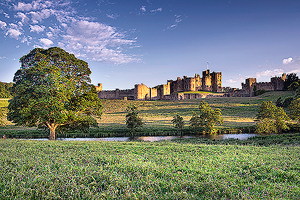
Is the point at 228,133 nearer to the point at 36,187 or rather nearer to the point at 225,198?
the point at 225,198

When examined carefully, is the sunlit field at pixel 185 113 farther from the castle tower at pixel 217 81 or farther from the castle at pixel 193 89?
the castle tower at pixel 217 81

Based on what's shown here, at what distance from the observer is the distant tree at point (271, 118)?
88.2ft

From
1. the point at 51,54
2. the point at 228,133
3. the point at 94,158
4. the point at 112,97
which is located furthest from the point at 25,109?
the point at 112,97

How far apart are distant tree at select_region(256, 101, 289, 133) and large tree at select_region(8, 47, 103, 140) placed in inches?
938

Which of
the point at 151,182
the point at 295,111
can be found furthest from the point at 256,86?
the point at 151,182

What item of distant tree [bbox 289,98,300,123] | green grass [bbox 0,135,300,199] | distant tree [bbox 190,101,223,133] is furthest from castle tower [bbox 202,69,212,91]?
green grass [bbox 0,135,300,199]

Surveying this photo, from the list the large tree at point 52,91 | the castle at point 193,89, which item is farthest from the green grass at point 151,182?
the castle at point 193,89

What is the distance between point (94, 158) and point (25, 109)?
11.4m

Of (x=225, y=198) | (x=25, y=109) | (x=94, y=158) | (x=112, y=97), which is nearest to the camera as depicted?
(x=225, y=198)

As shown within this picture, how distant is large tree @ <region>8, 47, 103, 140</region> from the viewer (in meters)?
16.5

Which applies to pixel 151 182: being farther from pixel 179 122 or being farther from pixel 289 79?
pixel 289 79

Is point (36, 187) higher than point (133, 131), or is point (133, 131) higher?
point (36, 187)

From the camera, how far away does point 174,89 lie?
393ft

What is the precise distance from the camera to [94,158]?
8047mm
